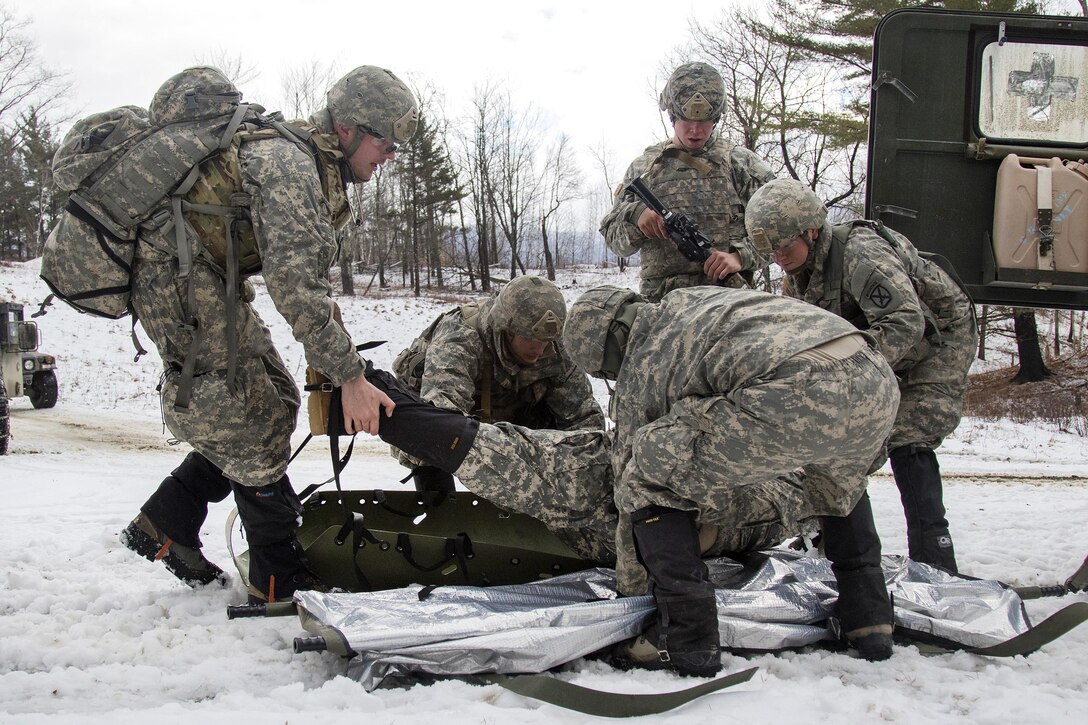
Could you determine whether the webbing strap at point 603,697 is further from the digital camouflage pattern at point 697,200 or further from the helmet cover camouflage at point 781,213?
the digital camouflage pattern at point 697,200

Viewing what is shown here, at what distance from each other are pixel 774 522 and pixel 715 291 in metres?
0.92

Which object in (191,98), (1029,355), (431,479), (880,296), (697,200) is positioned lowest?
(1029,355)

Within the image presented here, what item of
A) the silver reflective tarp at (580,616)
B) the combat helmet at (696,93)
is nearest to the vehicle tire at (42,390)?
the combat helmet at (696,93)

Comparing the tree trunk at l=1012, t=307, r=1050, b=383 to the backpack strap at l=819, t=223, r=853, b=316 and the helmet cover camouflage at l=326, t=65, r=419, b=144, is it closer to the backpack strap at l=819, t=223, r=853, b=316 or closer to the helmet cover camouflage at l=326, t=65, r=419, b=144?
the backpack strap at l=819, t=223, r=853, b=316

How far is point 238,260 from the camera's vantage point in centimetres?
300

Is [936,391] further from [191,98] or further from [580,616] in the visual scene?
[191,98]

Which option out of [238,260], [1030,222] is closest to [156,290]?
[238,260]

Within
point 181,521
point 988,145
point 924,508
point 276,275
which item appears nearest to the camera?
point 276,275

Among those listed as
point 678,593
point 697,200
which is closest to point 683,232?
point 697,200

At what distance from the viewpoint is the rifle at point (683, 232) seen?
4.18 metres

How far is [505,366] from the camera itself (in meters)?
4.23

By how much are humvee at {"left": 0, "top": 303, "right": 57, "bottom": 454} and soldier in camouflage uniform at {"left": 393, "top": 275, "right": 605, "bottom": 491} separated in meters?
7.45

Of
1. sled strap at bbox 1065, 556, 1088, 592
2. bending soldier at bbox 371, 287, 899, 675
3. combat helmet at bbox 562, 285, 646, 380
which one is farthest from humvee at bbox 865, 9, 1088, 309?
combat helmet at bbox 562, 285, 646, 380

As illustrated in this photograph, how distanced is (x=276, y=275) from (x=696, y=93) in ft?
7.97
